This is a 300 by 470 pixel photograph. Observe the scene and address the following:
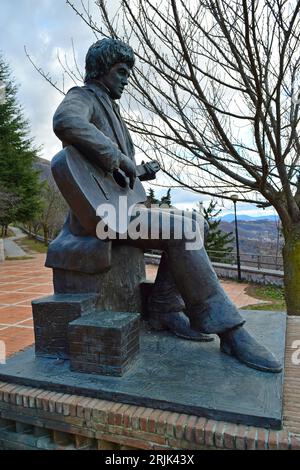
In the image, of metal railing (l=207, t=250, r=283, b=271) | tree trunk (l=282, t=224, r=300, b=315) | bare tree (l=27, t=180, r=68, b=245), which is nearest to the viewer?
tree trunk (l=282, t=224, r=300, b=315)

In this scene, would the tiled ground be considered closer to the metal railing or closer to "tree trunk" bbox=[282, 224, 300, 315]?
the metal railing

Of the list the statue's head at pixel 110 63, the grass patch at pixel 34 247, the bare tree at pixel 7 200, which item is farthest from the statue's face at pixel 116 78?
the grass patch at pixel 34 247

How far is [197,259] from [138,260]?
0.60 m

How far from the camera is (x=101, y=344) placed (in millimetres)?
1808

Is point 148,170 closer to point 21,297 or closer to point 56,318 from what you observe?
point 56,318

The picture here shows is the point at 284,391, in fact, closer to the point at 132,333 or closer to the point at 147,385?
the point at 147,385

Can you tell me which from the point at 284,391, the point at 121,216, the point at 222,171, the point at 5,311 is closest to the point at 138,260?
the point at 121,216

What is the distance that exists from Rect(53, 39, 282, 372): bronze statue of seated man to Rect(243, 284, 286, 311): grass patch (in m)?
5.11

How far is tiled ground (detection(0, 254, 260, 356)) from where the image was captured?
179 inches

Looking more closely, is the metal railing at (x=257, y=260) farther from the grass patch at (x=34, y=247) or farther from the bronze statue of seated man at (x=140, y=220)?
the grass patch at (x=34, y=247)

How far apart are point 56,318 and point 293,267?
3632 mm

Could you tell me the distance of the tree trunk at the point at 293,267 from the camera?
4668 mm

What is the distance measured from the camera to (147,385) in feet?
5.57

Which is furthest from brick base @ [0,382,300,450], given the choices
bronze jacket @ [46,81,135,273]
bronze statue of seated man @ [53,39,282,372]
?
bronze jacket @ [46,81,135,273]
